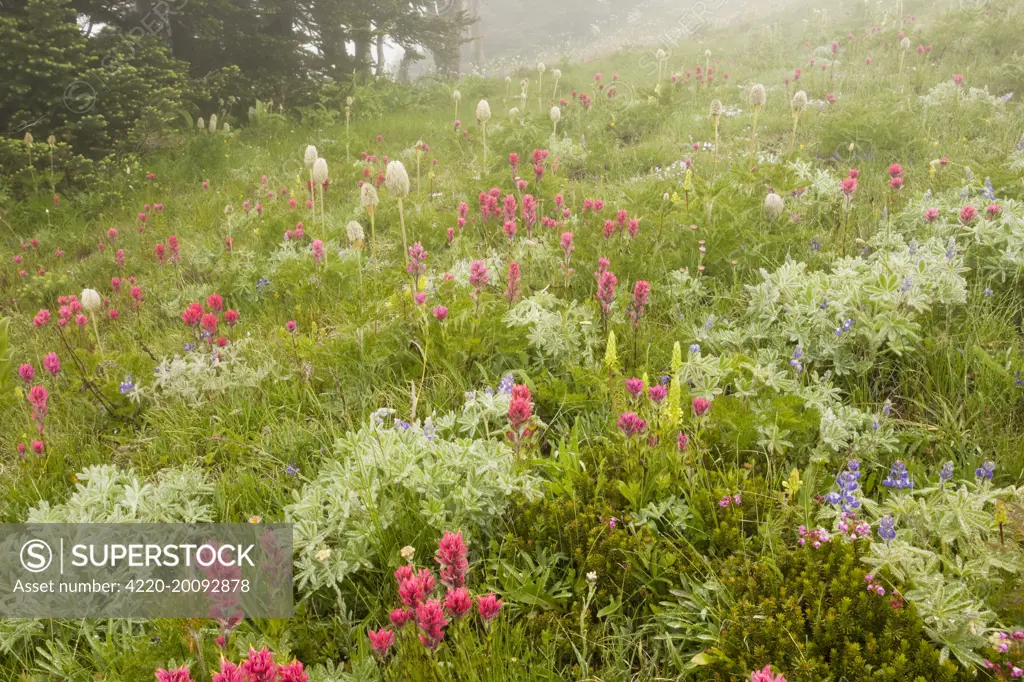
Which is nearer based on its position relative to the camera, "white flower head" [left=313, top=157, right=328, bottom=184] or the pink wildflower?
the pink wildflower

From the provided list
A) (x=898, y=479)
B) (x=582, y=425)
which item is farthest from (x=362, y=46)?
(x=898, y=479)

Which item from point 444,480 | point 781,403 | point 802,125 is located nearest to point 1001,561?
point 781,403

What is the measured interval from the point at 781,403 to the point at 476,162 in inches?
268

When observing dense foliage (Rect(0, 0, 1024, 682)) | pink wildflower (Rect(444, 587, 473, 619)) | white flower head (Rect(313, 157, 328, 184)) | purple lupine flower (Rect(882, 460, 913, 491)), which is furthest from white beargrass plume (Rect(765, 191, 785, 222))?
pink wildflower (Rect(444, 587, 473, 619))

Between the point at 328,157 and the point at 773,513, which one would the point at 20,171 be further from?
the point at 773,513

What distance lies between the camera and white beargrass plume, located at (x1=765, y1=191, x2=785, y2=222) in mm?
4113

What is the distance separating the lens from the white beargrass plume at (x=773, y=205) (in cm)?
411

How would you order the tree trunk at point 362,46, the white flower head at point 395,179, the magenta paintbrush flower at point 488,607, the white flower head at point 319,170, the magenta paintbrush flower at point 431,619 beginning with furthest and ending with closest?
the tree trunk at point 362,46
the white flower head at point 319,170
the white flower head at point 395,179
the magenta paintbrush flower at point 488,607
the magenta paintbrush flower at point 431,619

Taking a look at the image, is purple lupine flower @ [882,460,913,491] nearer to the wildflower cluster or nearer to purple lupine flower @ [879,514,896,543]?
purple lupine flower @ [879,514,896,543]

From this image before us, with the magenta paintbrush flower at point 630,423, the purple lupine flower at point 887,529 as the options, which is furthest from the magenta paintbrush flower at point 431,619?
the purple lupine flower at point 887,529

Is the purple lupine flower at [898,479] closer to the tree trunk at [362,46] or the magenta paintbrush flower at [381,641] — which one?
the magenta paintbrush flower at [381,641]

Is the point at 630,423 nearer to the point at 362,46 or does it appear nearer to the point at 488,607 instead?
the point at 488,607

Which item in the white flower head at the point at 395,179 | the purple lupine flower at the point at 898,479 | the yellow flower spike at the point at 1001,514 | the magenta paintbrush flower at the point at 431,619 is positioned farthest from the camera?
the white flower head at the point at 395,179

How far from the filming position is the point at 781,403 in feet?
8.05
